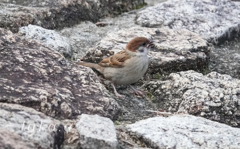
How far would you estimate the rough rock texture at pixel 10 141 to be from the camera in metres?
1.95

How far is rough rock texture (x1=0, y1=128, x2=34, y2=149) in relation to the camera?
6.39 feet

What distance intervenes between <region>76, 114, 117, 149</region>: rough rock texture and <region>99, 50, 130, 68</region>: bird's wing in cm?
173

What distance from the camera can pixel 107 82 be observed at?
4.38 m

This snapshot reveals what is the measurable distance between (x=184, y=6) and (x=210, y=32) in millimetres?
639

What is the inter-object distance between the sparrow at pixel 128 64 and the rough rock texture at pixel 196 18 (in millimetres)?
916

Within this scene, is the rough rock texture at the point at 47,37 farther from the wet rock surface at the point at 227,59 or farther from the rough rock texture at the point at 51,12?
the wet rock surface at the point at 227,59

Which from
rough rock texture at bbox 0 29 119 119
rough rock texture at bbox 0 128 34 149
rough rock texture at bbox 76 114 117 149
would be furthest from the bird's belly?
rough rock texture at bbox 0 128 34 149

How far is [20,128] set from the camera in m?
2.18

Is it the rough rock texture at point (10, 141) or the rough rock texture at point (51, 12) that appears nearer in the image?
the rough rock texture at point (10, 141)

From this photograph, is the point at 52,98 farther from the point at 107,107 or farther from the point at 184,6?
the point at 184,6

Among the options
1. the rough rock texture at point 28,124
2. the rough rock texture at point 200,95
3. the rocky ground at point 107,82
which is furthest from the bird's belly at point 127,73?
the rough rock texture at point 28,124

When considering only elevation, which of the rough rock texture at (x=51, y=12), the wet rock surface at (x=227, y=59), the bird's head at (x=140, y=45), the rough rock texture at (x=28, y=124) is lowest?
the wet rock surface at (x=227, y=59)

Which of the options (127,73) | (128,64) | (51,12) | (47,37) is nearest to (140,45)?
(128,64)

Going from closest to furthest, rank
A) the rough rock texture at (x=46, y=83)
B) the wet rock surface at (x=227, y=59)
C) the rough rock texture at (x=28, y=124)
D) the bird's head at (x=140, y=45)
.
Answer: the rough rock texture at (x=28, y=124) < the rough rock texture at (x=46, y=83) < the bird's head at (x=140, y=45) < the wet rock surface at (x=227, y=59)
